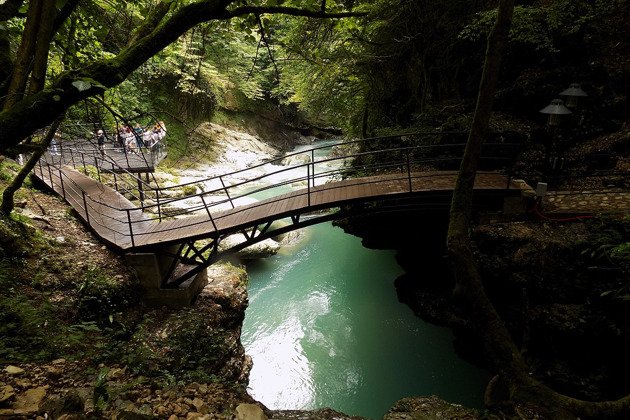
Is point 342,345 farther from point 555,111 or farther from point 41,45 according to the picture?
point 41,45

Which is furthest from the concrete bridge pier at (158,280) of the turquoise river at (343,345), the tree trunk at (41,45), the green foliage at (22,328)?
the tree trunk at (41,45)

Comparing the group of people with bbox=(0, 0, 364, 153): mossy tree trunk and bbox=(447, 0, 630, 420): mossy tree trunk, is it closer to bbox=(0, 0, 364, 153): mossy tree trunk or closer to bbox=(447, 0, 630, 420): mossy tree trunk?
bbox=(0, 0, 364, 153): mossy tree trunk

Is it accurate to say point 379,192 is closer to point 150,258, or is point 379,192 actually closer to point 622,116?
point 150,258

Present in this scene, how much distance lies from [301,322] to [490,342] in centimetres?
767

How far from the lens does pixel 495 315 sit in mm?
4082

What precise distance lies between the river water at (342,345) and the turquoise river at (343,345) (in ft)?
0.09

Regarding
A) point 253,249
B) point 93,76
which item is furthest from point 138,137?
point 253,249

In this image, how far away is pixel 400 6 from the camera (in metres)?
9.09

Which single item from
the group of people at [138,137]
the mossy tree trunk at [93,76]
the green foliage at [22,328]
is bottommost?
the green foliage at [22,328]

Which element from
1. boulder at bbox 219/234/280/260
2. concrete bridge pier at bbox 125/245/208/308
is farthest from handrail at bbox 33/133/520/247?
boulder at bbox 219/234/280/260

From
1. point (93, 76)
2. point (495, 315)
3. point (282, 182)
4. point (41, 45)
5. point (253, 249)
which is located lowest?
point (253, 249)

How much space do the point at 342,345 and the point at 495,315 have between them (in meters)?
6.74

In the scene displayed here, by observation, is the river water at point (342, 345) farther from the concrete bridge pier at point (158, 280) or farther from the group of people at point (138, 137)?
the group of people at point (138, 137)

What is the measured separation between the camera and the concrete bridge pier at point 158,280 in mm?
6820
